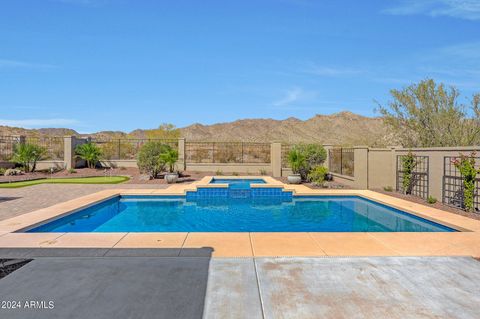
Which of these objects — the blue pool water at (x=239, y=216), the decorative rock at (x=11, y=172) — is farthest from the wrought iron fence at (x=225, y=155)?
the blue pool water at (x=239, y=216)

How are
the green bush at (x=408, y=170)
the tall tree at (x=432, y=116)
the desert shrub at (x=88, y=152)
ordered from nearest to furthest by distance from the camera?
the green bush at (x=408, y=170)
the tall tree at (x=432, y=116)
the desert shrub at (x=88, y=152)

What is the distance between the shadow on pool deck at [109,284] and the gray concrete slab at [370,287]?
900 mm

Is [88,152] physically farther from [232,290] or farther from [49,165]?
[232,290]

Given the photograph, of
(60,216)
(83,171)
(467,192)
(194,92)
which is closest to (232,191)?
(60,216)

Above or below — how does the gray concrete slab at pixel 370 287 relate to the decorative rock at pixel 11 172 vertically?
below

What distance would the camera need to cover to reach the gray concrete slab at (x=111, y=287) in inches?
125

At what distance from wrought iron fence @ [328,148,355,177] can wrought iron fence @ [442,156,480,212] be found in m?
5.68

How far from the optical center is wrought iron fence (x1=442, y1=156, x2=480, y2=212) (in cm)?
912

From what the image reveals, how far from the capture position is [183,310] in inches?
127

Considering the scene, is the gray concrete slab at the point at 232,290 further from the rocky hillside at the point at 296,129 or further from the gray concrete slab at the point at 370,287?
the rocky hillside at the point at 296,129

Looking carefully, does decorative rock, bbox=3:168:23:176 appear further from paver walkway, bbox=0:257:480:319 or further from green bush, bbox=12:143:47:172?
paver walkway, bbox=0:257:480:319

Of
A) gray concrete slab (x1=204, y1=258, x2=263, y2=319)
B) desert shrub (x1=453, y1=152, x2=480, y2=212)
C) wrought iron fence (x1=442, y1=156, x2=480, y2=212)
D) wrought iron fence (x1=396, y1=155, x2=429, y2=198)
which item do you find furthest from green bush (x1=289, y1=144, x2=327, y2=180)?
gray concrete slab (x1=204, y1=258, x2=263, y2=319)

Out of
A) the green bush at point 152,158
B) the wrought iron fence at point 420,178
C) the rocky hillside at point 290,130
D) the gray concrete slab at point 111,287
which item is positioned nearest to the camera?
the gray concrete slab at point 111,287

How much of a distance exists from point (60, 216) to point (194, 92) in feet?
86.9
